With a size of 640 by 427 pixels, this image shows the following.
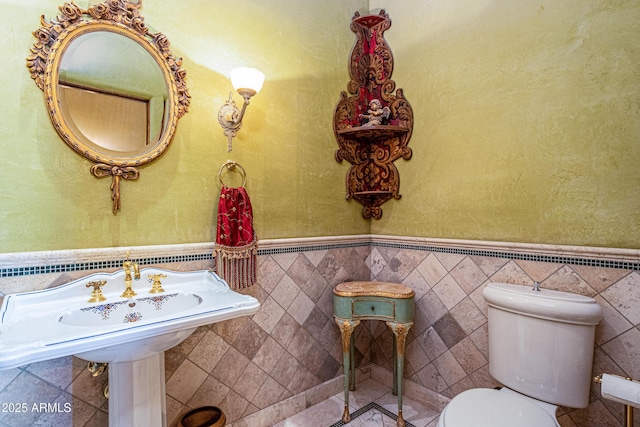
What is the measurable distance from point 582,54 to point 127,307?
2212mm

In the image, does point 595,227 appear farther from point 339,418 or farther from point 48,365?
point 48,365

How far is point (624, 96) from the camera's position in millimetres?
1406

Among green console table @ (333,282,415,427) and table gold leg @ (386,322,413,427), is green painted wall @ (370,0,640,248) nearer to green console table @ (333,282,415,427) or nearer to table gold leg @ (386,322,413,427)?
green console table @ (333,282,415,427)

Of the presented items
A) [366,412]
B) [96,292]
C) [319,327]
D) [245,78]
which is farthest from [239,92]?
[366,412]

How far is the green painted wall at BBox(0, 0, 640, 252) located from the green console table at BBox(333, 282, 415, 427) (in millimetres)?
427

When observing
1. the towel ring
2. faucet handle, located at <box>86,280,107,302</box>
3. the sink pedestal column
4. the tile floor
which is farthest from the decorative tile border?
the tile floor

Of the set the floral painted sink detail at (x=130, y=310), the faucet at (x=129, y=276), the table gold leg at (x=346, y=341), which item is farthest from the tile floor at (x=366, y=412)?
the faucet at (x=129, y=276)

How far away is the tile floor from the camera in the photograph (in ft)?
6.28

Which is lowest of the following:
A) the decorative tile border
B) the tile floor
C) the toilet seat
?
the tile floor

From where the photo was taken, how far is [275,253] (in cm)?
189

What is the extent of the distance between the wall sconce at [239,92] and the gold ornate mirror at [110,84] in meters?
0.20

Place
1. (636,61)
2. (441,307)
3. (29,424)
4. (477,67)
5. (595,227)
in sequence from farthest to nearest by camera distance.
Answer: (441,307), (477,67), (595,227), (636,61), (29,424)

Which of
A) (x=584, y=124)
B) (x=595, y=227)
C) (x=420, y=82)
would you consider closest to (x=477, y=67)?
(x=420, y=82)

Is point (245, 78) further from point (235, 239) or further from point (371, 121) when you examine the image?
point (371, 121)
